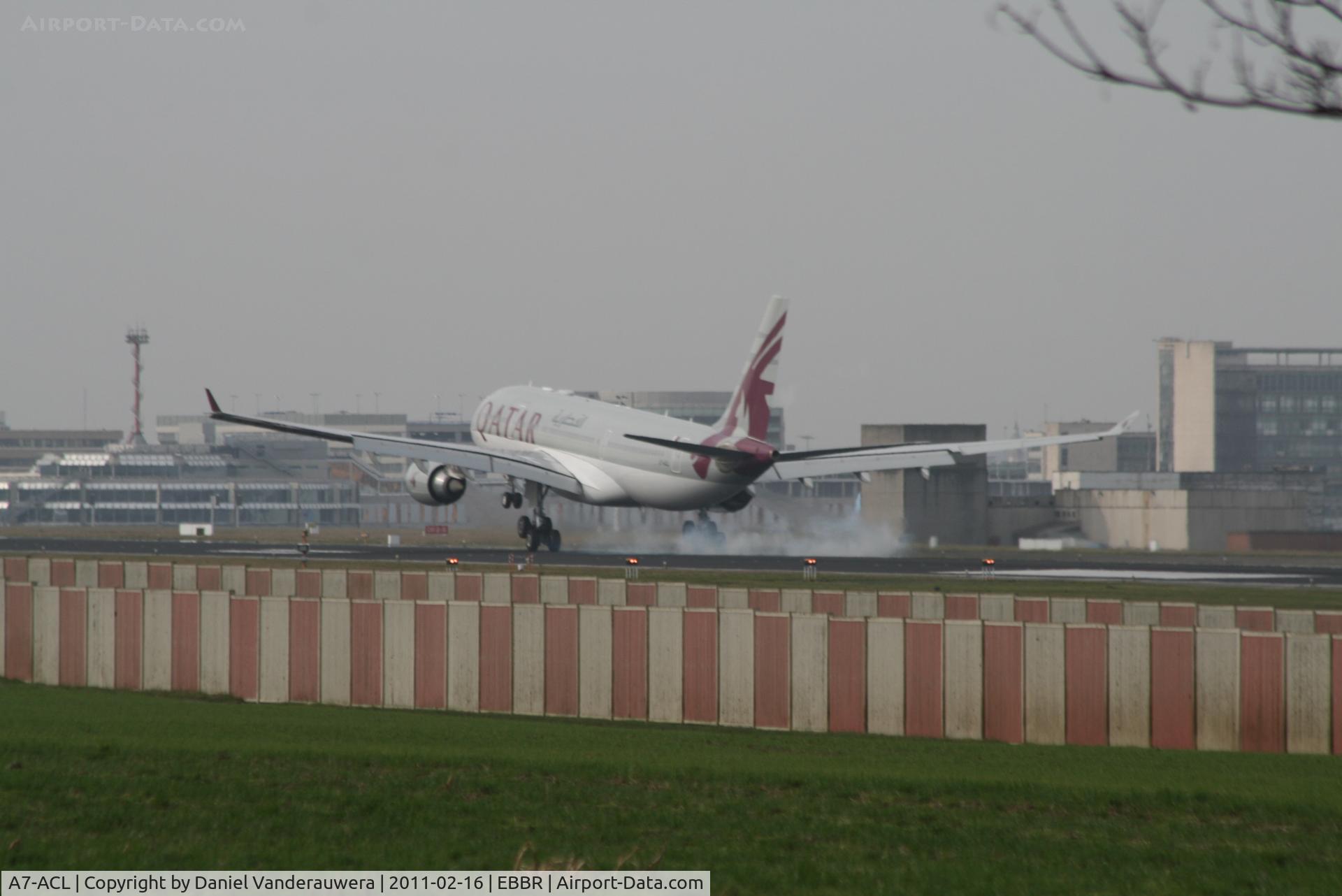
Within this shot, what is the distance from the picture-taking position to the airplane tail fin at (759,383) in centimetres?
6575

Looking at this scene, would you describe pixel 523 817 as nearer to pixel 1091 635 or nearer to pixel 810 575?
pixel 1091 635

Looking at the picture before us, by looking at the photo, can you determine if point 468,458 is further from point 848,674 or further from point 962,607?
point 848,674

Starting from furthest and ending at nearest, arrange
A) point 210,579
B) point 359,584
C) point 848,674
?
point 210,579 → point 359,584 → point 848,674

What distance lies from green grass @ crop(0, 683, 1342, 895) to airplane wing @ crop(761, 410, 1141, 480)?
4797cm

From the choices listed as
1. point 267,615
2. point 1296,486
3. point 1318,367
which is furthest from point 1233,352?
point 267,615

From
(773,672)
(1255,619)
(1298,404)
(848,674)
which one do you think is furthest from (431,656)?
(1298,404)

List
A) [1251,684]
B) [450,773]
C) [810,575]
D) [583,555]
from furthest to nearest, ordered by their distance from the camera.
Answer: [583,555] → [810,575] → [1251,684] → [450,773]

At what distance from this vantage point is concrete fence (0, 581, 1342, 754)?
21.2 m

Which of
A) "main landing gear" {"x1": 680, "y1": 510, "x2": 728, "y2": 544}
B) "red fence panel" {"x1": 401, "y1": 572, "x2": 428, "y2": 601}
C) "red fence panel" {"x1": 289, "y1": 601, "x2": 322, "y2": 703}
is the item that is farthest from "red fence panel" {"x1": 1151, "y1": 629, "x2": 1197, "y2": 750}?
"main landing gear" {"x1": 680, "y1": 510, "x2": 728, "y2": 544}

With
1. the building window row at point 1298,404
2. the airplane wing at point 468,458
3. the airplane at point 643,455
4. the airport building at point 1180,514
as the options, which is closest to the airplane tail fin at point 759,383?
the airplane at point 643,455

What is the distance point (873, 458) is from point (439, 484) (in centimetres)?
1832

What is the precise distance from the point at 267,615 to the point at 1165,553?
61.8 metres

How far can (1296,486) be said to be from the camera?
4134 inches

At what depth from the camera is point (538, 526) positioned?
7169cm
